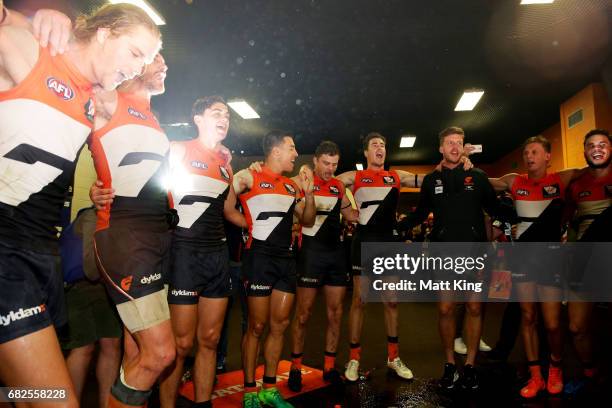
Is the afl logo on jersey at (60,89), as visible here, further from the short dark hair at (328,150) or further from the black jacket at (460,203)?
the black jacket at (460,203)

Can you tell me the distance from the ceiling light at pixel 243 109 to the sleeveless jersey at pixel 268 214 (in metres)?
5.91

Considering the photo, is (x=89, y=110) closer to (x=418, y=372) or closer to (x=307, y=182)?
(x=307, y=182)

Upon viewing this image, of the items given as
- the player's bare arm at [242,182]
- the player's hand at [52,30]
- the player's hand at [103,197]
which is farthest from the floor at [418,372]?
the player's hand at [52,30]

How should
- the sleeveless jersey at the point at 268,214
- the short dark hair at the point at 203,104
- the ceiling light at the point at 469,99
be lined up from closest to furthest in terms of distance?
the short dark hair at the point at 203,104, the sleeveless jersey at the point at 268,214, the ceiling light at the point at 469,99

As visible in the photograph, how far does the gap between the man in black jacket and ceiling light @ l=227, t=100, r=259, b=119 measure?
19.3 ft

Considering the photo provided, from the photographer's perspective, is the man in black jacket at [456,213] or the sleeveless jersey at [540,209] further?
the sleeveless jersey at [540,209]

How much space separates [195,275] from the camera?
277cm

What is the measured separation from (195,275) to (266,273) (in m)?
0.74

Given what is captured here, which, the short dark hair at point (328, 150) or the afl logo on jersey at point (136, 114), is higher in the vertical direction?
the short dark hair at point (328, 150)

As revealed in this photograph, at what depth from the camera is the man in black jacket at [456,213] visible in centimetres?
382

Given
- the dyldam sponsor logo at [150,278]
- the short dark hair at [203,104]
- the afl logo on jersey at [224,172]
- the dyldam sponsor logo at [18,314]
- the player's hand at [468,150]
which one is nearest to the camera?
the dyldam sponsor logo at [18,314]

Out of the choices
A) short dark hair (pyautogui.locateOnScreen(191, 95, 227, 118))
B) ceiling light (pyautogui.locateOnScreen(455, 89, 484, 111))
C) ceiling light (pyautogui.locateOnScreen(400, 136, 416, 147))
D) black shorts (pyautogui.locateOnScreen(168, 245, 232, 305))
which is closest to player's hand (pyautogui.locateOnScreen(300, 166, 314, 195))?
short dark hair (pyautogui.locateOnScreen(191, 95, 227, 118))

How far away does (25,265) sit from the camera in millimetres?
1486

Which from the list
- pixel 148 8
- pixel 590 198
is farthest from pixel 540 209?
pixel 148 8
